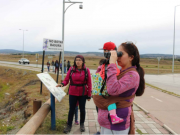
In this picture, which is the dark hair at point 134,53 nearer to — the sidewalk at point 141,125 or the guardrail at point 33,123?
the guardrail at point 33,123

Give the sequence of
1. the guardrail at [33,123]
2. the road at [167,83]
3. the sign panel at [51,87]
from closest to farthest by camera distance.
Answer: the guardrail at [33,123], the sign panel at [51,87], the road at [167,83]

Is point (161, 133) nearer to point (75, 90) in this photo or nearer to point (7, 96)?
point (75, 90)

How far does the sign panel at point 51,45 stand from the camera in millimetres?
6871

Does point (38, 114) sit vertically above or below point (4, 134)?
above

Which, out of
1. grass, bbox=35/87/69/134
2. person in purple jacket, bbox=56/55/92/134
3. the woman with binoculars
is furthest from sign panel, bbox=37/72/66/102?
the woman with binoculars

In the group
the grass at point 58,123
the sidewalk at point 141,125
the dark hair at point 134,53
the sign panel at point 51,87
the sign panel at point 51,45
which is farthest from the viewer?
the sign panel at point 51,45

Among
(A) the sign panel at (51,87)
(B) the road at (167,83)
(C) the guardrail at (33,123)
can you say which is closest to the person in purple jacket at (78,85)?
(A) the sign panel at (51,87)

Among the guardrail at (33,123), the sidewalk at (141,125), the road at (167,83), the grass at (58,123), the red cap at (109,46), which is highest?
the red cap at (109,46)

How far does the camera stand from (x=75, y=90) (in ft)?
11.5

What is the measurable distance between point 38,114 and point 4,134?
2141 millimetres

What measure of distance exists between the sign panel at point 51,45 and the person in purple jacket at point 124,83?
5.50 metres

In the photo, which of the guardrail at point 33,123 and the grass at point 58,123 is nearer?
the guardrail at point 33,123

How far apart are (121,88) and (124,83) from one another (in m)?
0.06

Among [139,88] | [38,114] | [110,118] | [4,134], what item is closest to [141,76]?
[139,88]
